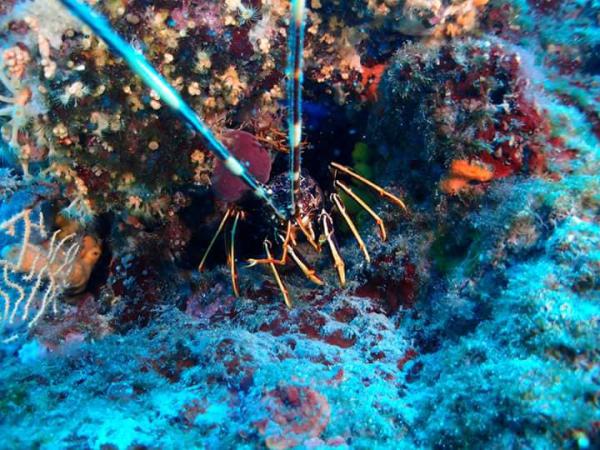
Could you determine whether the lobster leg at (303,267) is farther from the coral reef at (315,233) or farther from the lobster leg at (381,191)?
A: the lobster leg at (381,191)

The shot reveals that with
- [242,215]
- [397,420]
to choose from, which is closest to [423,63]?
[242,215]

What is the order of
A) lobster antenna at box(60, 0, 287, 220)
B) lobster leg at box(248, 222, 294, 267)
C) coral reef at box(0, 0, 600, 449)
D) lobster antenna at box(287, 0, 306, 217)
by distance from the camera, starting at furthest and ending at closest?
lobster leg at box(248, 222, 294, 267) < coral reef at box(0, 0, 600, 449) < lobster antenna at box(287, 0, 306, 217) < lobster antenna at box(60, 0, 287, 220)

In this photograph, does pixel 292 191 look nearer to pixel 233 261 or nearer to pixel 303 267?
Result: pixel 303 267

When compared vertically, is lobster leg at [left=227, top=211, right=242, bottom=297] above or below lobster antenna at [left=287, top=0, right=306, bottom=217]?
below

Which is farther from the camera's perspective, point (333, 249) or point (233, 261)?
point (233, 261)

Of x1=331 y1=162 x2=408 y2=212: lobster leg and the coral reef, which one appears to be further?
x1=331 y1=162 x2=408 y2=212: lobster leg

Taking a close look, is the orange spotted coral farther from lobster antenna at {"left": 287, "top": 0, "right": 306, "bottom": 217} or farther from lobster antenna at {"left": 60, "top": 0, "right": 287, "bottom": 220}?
lobster antenna at {"left": 60, "top": 0, "right": 287, "bottom": 220}

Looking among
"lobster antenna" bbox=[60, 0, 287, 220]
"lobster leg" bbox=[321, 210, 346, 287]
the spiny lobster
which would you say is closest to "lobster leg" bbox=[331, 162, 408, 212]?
the spiny lobster

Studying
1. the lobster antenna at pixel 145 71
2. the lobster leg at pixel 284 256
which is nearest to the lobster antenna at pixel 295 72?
the lobster antenna at pixel 145 71

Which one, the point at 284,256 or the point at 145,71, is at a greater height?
the point at 145,71

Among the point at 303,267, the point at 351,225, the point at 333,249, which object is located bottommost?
the point at 303,267

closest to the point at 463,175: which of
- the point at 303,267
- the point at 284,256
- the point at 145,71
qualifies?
the point at 303,267
